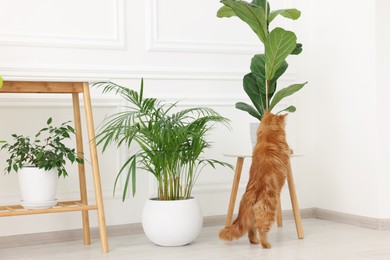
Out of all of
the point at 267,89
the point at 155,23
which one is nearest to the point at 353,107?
the point at 267,89

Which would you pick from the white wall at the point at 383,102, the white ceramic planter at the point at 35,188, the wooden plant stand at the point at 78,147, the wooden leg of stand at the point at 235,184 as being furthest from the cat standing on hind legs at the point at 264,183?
the white ceramic planter at the point at 35,188

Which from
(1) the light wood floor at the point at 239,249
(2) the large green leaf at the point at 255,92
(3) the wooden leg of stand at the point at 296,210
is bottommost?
(1) the light wood floor at the point at 239,249

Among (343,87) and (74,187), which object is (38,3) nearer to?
(74,187)

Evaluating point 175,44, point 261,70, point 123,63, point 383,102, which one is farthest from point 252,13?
point 383,102

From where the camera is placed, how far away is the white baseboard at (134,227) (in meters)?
2.74

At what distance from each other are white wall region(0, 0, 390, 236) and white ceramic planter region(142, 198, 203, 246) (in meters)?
0.45

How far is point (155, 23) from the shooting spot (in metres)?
3.07

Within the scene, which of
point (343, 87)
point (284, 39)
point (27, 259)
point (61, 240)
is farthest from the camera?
point (343, 87)

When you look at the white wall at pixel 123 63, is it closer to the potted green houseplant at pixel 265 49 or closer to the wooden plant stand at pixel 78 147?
the wooden plant stand at pixel 78 147

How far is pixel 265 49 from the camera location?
2635 millimetres

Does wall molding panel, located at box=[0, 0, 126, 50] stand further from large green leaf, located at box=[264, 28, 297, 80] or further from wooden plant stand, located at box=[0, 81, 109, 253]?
large green leaf, located at box=[264, 28, 297, 80]

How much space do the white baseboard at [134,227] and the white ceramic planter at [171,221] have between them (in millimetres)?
409

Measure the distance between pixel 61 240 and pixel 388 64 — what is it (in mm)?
1874

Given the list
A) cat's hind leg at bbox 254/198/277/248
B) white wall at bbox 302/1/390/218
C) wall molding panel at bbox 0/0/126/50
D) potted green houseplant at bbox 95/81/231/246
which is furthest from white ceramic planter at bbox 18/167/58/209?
white wall at bbox 302/1/390/218
